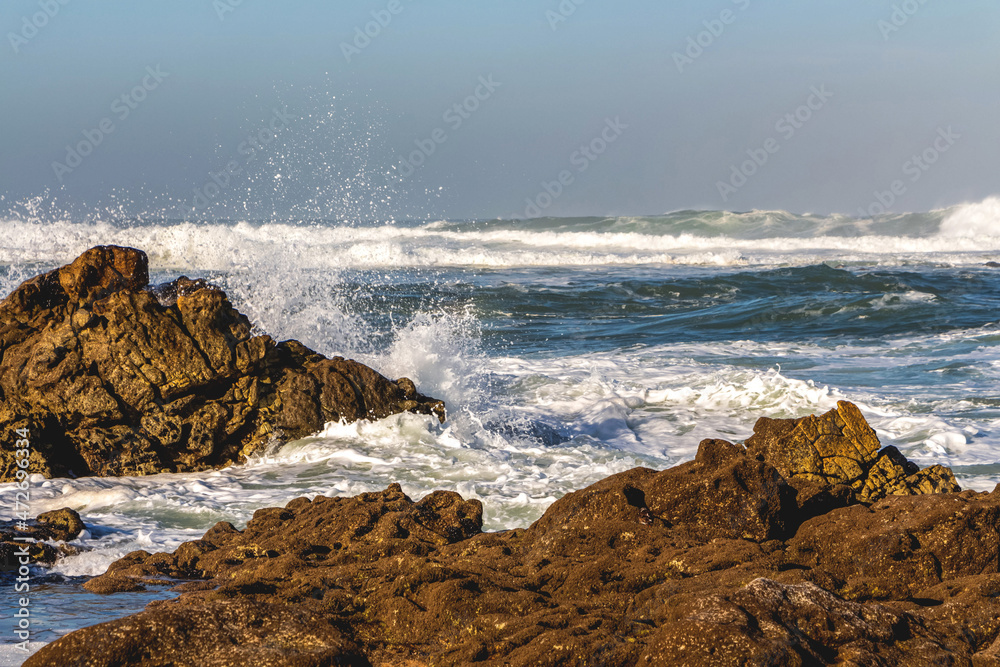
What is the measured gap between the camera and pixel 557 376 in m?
10.5

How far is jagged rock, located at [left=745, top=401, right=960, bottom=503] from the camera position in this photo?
4.67m

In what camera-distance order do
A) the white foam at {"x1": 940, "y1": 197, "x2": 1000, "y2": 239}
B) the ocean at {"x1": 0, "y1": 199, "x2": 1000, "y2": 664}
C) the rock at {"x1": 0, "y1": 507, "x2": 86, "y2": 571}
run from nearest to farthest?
the rock at {"x1": 0, "y1": 507, "x2": 86, "y2": 571} → the ocean at {"x1": 0, "y1": 199, "x2": 1000, "y2": 664} → the white foam at {"x1": 940, "y1": 197, "x2": 1000, "y2": 239}

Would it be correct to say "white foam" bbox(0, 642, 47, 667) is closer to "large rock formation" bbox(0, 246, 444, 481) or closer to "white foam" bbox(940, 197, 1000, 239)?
"large rock formation" bbox(0, 246, 444, 481)

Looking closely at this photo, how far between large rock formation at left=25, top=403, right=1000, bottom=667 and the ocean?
76 cm

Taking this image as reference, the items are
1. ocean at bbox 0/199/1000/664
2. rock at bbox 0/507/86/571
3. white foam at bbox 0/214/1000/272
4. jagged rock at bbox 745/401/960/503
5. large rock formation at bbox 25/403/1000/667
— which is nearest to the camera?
large rock formation at bbox 25/403/1000/667

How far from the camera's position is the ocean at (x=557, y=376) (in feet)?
19.0

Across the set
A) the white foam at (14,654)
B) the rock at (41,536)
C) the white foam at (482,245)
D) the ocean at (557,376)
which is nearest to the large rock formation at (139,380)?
the ocean at (557,376)

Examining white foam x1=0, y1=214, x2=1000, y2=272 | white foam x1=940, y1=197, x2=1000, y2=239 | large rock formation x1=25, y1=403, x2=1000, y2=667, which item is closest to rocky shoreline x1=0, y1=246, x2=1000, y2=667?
large rock formation x1=25, y1=403, x2=1000, y2=667

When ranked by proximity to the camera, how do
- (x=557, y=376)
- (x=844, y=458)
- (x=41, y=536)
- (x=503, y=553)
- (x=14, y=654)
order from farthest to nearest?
(x=557, y=376) < (x=844, y=458) < (x=41, y=536) < (x=503, y=553) < (x=14, y=654)

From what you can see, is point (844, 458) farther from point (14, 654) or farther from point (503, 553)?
point (14, 654)

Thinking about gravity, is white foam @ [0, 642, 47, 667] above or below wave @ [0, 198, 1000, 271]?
below

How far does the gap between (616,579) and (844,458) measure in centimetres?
213

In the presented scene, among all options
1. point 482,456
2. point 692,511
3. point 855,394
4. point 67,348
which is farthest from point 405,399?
point 855,394

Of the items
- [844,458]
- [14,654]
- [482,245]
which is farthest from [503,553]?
[482,245]
